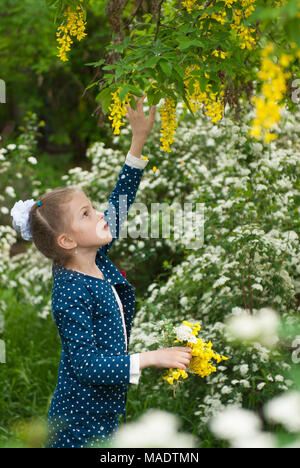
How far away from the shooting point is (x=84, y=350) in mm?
1694

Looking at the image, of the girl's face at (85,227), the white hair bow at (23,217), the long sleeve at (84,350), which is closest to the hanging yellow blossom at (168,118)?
the girl's face at (85,227)

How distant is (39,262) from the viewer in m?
4.82

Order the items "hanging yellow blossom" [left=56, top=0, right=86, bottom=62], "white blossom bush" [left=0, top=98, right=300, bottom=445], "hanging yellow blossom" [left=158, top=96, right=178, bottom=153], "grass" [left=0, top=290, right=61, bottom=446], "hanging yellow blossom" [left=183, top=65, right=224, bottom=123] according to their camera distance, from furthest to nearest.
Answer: "grass" [left=0, top=290, right=61, bottom=446], "white blossom bush" [left=0, top=98, right=300, bottom=445], "hanging yellow blossom" [left=56, top=0, right=86, bottom=62], "hanging yellow blossom" [left=158, top=96, right=178, bottom=153], "hanging yellow blossom" [left=183, top=65, right=224, bottom=123]

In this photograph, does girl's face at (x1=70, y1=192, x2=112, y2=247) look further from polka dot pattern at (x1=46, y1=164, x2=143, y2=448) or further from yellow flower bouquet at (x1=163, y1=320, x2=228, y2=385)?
yellow flower bouquet at (x1=163, y1=320, x2=228, y2=385)

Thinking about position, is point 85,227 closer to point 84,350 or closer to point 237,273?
point 84,350

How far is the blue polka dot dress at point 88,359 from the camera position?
168 cm

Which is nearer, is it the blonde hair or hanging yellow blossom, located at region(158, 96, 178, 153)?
the blonde hair

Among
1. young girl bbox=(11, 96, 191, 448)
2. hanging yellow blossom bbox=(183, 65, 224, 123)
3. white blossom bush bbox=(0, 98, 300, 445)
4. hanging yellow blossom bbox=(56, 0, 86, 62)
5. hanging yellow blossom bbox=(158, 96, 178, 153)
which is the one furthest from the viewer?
white blossom bush bbox=(0, 98, 300, 445)

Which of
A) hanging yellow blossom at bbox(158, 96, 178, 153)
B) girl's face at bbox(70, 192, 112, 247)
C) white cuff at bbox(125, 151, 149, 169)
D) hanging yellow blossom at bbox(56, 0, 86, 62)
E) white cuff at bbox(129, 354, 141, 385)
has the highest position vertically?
hanging yellow blossom at bbox(56, 0, 86, 62)

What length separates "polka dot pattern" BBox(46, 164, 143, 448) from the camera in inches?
66.3

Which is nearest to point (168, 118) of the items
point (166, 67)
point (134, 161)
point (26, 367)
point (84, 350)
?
point (134, 161)

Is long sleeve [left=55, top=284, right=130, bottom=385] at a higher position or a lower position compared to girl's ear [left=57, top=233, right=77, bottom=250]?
lower

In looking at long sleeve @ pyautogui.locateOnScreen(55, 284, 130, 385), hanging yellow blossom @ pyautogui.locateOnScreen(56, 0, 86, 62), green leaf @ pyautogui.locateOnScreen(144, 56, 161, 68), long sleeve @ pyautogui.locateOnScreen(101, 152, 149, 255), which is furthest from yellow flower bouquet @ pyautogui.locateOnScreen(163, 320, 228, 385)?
hanging yellow blossom @ pyautogui.locateOnScreen(56, 0, 86, 62)

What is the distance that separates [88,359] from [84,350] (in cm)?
3
